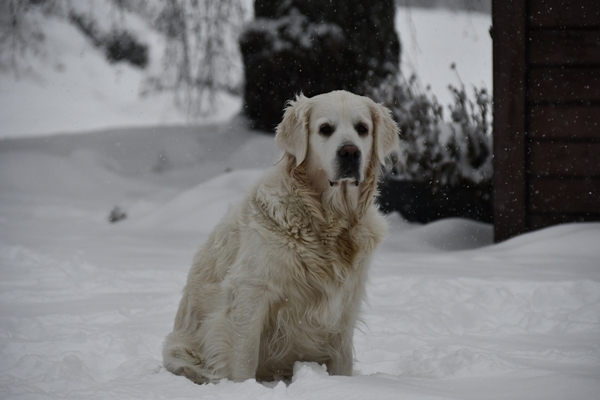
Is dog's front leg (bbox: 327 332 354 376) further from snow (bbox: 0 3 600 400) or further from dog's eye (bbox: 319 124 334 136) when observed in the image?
dog's eye (bbox: 319 124 334 136)

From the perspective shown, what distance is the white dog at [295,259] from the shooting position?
2.78 m

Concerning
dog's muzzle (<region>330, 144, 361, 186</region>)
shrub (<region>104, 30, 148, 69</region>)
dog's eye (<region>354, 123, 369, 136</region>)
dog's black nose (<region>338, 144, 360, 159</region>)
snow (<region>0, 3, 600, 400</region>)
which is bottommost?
snow (<region>0, 3, 600, 400</region>)

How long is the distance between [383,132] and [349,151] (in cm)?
35

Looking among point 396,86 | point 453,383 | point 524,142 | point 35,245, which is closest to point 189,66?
point 396,86

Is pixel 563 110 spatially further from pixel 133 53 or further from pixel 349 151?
pixel 133 53

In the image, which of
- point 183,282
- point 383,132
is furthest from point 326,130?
point 183,282

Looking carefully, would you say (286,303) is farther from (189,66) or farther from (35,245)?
(189,66)

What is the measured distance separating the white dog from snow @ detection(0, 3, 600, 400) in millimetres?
163

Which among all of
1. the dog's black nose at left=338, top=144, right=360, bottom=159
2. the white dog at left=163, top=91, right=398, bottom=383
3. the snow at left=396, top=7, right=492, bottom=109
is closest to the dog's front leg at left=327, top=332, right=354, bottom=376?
the white dog at left=163, top=91, right=398, bottom=383

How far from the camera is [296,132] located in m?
2.99

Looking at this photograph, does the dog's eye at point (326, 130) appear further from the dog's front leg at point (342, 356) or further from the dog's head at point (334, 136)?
the dog's front leg at point (342, 356)

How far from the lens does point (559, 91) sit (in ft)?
18.9

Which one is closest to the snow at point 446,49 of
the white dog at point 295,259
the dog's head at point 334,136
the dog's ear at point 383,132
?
the dog's ear at point 383,132

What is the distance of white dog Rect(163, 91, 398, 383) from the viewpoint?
9.11 feet
